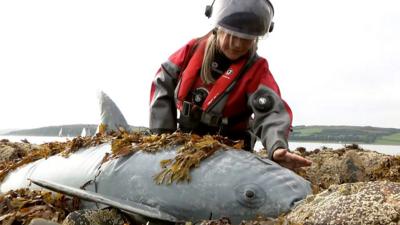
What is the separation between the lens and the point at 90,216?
471cm

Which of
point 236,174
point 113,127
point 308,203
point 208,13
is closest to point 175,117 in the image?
point 113,127

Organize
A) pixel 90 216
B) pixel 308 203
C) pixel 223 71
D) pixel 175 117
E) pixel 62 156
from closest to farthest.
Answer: pixel 308 203
pixel 90 216
pixel 62 156
pixel 223 71
pixel 175 117

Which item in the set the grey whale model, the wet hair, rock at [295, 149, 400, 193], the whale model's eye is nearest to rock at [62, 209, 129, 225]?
the grey whale model

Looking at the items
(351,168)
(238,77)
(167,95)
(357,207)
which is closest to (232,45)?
(238,77)

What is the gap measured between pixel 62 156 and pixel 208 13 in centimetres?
231

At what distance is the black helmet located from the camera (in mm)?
6387

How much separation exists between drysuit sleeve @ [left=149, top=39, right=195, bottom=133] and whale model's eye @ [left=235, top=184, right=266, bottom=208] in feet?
8.51

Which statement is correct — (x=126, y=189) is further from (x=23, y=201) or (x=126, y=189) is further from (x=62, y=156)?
(x=62, y=156)

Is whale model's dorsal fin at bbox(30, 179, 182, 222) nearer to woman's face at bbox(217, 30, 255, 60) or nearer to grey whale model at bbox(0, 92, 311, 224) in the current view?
grey whale model at bbox(0, 92, 311, 224)

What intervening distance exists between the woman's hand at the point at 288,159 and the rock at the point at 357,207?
1.75 metres

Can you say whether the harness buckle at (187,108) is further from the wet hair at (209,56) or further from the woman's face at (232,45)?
the woman's face at (232,45)

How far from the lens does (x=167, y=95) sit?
24.5 feet

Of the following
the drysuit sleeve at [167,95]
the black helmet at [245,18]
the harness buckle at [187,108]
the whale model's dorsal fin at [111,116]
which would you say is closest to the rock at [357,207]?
the black helmet at [245,18]

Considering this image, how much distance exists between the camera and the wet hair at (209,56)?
6.96 metres
